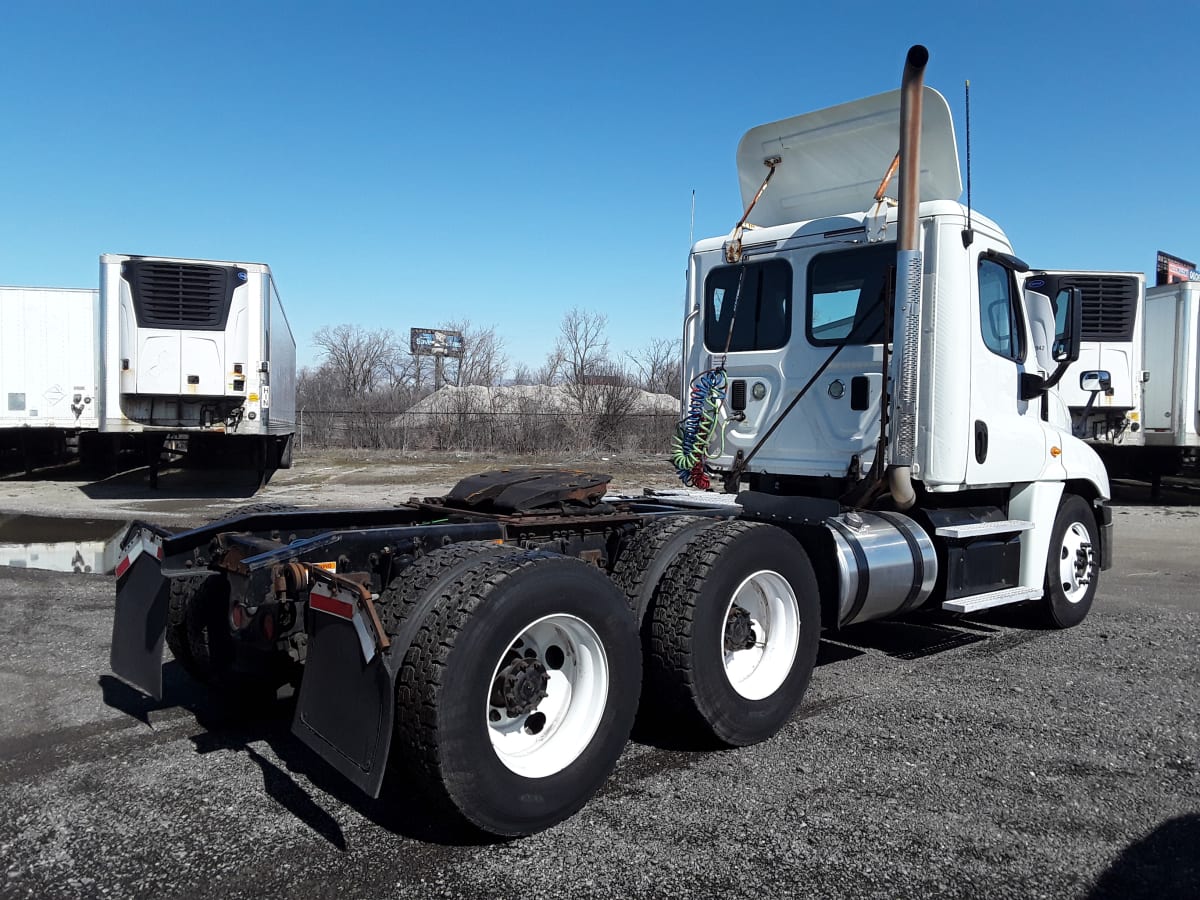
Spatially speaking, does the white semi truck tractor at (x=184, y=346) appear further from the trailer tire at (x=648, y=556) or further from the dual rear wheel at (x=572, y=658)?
the dual rear wheel at (x=572, y=658)

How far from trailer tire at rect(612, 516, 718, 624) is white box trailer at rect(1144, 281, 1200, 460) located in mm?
13732

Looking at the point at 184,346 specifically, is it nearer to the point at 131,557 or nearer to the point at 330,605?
the point at 131,557

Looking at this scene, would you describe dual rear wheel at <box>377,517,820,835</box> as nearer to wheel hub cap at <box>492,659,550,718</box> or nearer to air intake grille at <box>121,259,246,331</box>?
wheel hub cap at <box>492,659,550,718</box>

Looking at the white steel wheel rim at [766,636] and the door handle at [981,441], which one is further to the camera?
the door handle at [981,441]

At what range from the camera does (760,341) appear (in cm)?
654

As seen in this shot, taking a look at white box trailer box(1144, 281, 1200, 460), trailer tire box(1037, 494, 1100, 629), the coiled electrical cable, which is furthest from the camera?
white box trailer box(1144, 281, 1200, 460)

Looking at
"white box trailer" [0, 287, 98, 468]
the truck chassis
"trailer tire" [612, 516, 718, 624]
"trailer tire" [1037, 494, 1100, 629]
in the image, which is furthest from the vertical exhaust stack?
"white box trailer" [0, 287, 98, 468]

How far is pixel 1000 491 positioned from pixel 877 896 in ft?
14.2

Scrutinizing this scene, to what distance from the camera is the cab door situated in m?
5.93

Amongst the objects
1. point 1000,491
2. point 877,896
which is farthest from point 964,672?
point 877,896

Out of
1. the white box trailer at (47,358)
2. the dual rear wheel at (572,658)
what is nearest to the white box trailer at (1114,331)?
the dual rear wheel at (572,658)

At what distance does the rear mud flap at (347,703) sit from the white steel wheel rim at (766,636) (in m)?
1.98

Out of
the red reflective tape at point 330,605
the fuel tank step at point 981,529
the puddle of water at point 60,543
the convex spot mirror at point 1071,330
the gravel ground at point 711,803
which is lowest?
the gravel ground at point 711,803

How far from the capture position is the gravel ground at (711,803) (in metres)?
3.15
